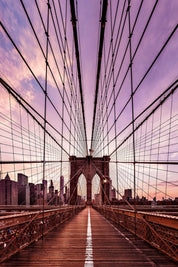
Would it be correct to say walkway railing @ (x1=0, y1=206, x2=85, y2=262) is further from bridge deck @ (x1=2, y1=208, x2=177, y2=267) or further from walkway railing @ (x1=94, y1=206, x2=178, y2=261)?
walkway railing @ (x1=94, y1=206, x2=178, y2=261)

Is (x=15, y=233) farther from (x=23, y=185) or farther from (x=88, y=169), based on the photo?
(x=88, y=169)

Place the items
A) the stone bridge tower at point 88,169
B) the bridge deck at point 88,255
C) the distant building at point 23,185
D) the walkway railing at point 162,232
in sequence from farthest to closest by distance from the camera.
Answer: the stone bridge tower at point 88,169, the distant building at point 23,185, the walkway railing at point 162,232, the bridge deck at point 88,255

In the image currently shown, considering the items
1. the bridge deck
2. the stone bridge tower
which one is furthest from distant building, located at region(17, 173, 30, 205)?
the stone bridge tower

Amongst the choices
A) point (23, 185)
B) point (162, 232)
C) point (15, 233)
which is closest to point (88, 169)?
point (23, 185)

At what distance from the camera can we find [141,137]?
39.9 ft

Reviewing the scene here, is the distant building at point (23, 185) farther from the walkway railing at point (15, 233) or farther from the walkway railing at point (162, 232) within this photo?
the walkway railing at point (162, 232)

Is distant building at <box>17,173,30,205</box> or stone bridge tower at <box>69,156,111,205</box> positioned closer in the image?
distant building at <box>17,173,30,205</box>

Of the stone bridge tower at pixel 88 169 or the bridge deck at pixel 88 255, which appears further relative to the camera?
the stone bridge tower at pixel 88 169

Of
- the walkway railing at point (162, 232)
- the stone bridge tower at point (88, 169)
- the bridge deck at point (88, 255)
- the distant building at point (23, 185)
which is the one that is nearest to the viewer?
the bridge deck at point (88, 255)

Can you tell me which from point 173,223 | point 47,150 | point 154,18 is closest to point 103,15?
point 154,18

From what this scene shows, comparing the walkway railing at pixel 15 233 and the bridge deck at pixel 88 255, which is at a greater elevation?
the walkway railing at pixel 15 233

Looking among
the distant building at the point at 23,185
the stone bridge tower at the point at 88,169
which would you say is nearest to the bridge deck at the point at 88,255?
the distant building at the point at 23,185

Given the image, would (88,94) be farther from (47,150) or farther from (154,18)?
(154,18)

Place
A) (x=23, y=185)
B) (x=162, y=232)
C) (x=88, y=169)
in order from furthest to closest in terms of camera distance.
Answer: (x=88, y=169), (x=23, y=185), (x=162, y=232)
